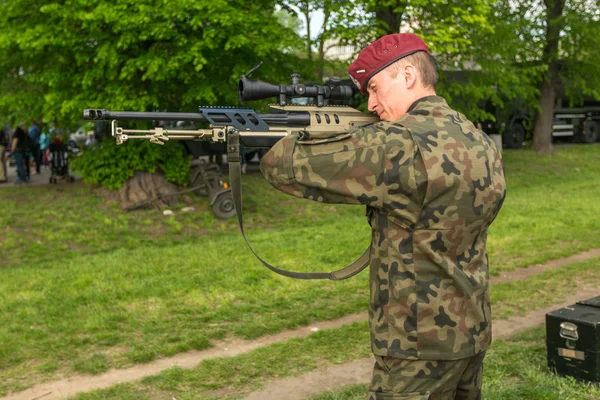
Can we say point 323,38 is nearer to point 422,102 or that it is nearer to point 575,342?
point 575,342

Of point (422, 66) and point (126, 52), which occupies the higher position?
point (126, 52)

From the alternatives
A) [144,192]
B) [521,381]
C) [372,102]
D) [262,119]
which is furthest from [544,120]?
[372,102]

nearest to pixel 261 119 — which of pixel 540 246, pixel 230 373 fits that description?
pixel 230 373

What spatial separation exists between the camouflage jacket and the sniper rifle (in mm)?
462

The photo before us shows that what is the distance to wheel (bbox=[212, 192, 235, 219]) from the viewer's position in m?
15.0

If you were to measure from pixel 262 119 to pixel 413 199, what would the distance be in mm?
924

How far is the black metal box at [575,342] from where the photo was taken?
5301mm

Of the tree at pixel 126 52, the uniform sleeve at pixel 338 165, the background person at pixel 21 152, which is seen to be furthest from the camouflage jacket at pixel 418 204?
the background person at pixel 21 152

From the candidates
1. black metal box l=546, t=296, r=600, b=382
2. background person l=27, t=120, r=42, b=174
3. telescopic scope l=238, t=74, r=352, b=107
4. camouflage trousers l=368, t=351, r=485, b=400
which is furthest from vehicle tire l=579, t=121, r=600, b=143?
camouflage trousers l=368, t=351, r=485, b=400

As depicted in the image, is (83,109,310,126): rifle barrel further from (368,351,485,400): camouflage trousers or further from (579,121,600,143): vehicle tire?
(579,121,600,143): vehicle tire

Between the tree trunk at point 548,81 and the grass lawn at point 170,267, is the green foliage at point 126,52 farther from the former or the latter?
the tree trunk at point 548,81

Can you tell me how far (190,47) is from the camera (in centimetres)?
1369

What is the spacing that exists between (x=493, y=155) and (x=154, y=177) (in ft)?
44.6

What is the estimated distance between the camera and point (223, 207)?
15.1 metres
